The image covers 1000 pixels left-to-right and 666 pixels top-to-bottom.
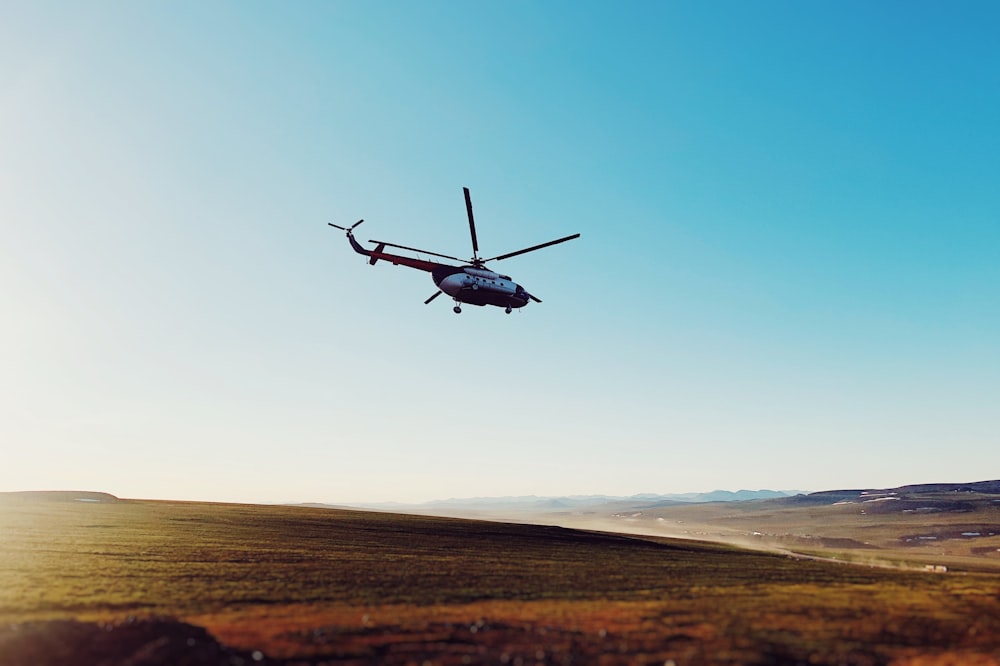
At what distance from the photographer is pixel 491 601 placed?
120ft

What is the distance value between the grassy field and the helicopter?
25.3 metres

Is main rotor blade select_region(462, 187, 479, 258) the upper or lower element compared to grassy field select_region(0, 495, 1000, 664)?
upper

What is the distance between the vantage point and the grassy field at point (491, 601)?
2619 centimetres

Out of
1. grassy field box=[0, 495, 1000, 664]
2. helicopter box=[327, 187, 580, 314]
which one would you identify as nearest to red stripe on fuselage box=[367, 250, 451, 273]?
helicopter box=[327, 187, 580, 314]

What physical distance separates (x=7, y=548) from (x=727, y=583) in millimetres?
62812

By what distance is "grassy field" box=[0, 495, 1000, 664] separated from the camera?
26.2 metres

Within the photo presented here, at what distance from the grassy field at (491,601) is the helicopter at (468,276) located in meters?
25.3

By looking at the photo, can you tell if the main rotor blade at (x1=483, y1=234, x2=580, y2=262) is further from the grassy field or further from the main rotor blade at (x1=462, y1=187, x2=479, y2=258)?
the grassy field

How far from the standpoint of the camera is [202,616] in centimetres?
3000

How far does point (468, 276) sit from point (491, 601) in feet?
102

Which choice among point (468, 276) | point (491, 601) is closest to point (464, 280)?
point (468, 276)

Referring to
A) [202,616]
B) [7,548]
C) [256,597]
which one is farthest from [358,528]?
[202,616]

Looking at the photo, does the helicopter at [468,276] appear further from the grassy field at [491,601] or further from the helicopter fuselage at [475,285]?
the grassy field at [491,601]

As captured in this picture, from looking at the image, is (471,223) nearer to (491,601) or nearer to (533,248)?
(533,248)
